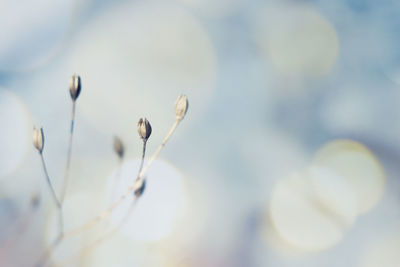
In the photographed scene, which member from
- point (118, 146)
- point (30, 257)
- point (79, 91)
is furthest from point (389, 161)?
point (30, 257)

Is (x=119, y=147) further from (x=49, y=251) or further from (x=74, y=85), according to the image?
(x=49, y=251)

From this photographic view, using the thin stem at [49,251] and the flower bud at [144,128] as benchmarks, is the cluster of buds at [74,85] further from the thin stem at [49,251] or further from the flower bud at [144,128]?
the thin stem at [49,251]

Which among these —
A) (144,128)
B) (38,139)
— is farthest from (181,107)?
(38,139)

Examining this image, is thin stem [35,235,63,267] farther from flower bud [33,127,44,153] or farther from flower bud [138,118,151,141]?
flower bud [138,118,151,141]

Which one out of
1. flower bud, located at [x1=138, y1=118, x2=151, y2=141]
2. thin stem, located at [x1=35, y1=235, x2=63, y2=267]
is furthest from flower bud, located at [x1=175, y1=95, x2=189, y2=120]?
thin stem, located at [x1=35, y1=235, x2=63, y2=267]

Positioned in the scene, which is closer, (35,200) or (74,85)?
(74,85)
